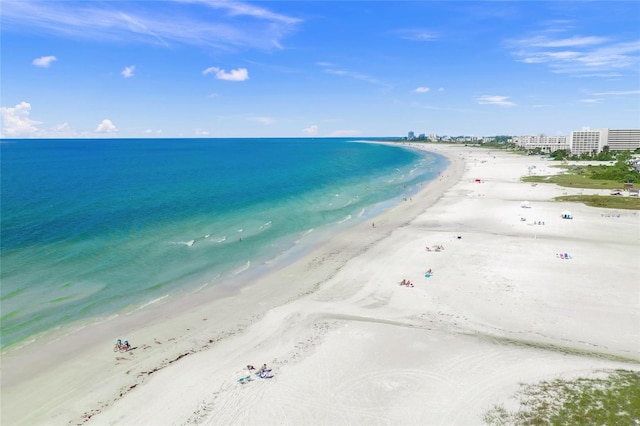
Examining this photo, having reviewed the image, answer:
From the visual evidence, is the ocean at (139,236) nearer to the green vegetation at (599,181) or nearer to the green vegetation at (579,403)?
the green vegetation at (579,403)

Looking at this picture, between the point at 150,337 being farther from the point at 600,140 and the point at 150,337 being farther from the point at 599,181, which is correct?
the point at 600,140

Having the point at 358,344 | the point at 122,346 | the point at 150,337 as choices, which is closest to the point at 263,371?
the point at 358,344

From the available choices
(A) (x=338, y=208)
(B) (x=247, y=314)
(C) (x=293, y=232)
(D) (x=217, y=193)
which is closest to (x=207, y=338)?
(B) (x=247, y=314)

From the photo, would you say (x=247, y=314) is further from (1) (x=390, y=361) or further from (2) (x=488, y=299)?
(2) (x=488, y=299)

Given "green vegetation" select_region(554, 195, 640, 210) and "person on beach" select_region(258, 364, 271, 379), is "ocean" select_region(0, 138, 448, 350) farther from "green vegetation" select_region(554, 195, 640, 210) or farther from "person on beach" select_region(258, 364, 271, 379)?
"green vegetation" select_region(554, 195, 640, 210)

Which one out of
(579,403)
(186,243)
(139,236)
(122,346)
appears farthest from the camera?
(139,236)

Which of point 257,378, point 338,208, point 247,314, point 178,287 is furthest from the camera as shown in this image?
point 338,208
